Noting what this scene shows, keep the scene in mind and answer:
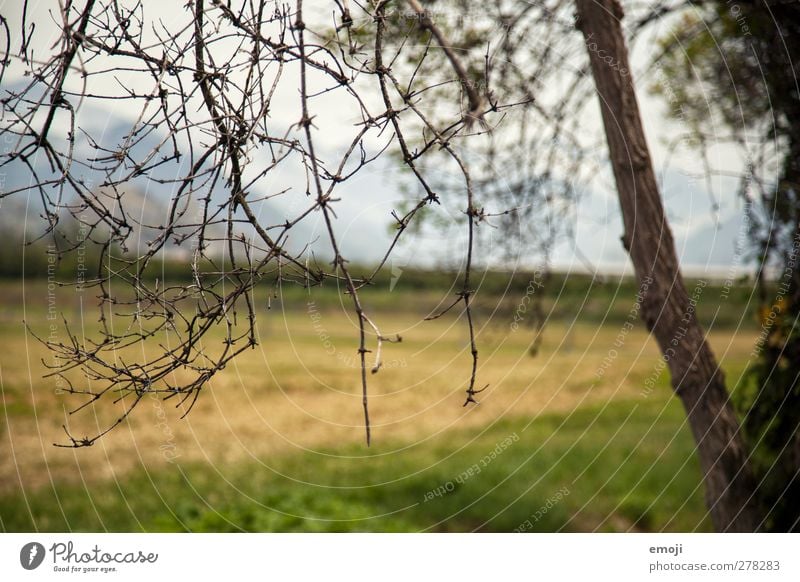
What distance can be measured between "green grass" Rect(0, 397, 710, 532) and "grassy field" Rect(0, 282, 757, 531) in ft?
0.03

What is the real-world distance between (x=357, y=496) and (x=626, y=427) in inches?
73.5

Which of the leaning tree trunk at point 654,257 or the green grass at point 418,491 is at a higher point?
the leaning tree trunk at point 654,257

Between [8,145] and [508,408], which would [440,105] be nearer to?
[8,145]

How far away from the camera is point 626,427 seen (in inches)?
171

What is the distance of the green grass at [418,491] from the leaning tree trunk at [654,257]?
1.21 meters

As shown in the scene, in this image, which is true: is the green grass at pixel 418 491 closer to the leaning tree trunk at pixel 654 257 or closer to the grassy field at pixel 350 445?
the grassy field at pixel 350 445

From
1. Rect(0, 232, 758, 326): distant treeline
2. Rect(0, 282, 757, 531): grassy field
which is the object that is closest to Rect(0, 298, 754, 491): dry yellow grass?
Rect(0, 282, 757, 531): grassy field
